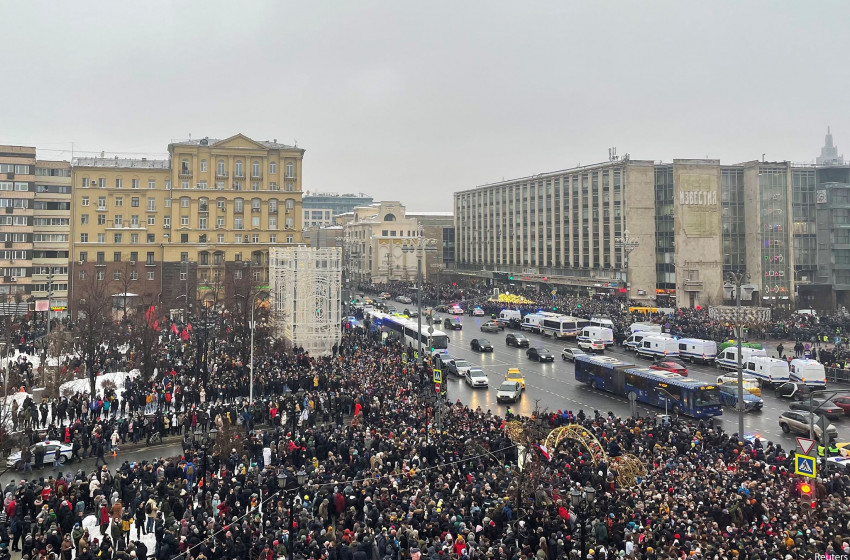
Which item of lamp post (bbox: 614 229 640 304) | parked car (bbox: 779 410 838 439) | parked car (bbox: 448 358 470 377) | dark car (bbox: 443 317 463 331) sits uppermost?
lamp post (bbox: 614 229 640 304)

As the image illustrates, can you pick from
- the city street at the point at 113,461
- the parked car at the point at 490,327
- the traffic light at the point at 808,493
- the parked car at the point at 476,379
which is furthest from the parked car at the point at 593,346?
the city street at the point at 113,461

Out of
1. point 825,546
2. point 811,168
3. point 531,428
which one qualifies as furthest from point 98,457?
point 811,168

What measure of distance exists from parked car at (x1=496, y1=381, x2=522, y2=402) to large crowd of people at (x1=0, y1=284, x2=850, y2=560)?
6975 millimetres

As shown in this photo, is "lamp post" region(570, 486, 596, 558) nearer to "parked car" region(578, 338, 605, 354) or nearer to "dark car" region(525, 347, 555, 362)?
"dark car" region(525, 347, 555, 362)

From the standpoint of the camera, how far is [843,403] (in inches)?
1208

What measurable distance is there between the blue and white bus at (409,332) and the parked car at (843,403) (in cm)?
2299

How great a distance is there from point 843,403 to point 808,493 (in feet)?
56.2

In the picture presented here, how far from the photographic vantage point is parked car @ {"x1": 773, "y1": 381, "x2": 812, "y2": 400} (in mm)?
34000

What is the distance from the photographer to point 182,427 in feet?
89.7

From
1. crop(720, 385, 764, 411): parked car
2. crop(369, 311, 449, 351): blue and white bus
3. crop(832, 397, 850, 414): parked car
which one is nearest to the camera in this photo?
crop(832, 397, 850, 414): parked car

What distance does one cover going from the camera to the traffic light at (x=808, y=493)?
1666 centimetres

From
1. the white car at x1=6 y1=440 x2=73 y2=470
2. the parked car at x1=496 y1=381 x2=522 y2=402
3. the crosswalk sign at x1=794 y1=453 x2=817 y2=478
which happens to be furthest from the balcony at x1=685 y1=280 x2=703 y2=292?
the white car at x1=6 y1=440 x2=73 y2=470

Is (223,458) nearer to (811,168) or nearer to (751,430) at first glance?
(751,430)

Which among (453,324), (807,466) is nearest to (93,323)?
(453,324)
